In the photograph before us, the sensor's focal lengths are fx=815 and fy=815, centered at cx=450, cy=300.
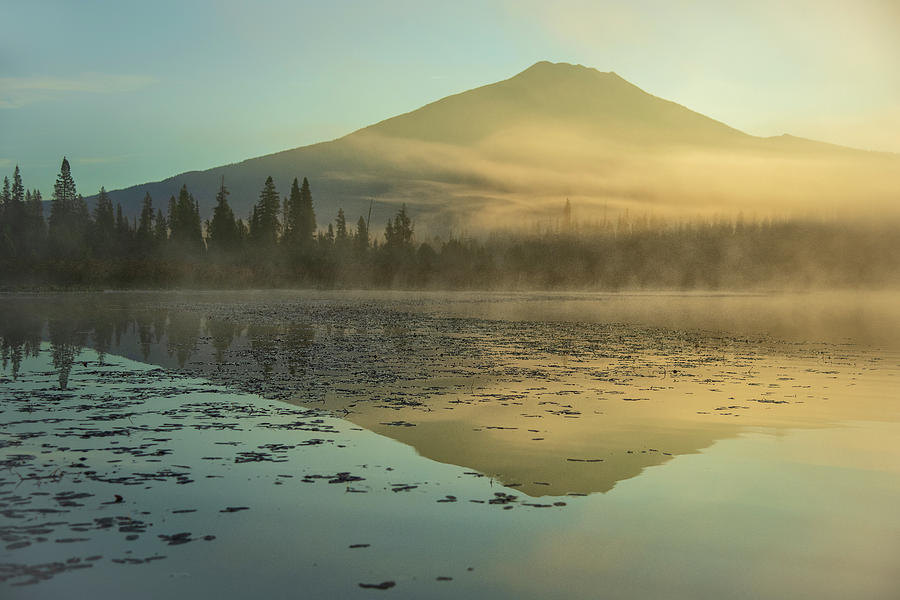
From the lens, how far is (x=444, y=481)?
48.7ft

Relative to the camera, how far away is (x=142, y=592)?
9.64 metres

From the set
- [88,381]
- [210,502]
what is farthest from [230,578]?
[88,381]

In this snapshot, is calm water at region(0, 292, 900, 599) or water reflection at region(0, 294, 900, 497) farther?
water reflection at region(0, 294, 900, 497)

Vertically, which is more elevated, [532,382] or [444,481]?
[444,481]

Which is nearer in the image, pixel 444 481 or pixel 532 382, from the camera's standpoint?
pixel 444 481

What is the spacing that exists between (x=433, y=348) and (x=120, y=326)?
82.7 feet

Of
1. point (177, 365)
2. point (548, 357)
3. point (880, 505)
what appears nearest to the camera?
point (880, 505)

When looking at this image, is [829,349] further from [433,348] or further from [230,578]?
[230,578]

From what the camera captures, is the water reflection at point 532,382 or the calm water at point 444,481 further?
the water reflection at point 532,382

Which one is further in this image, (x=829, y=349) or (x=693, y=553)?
(x=829, y=349)

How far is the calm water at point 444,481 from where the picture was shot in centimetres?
1044

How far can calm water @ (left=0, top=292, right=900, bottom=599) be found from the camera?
1044 cm

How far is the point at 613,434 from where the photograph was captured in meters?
19.5

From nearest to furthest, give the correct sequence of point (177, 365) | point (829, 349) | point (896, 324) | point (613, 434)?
point (613, 434) < point (177, 365) < point (829, 349) < point (896, 324)
